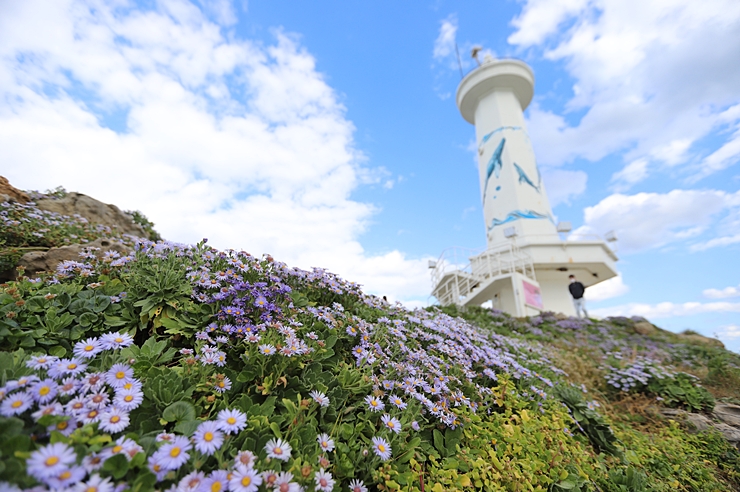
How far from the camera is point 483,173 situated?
53.9ft

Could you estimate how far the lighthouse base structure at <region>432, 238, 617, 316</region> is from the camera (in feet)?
41.9

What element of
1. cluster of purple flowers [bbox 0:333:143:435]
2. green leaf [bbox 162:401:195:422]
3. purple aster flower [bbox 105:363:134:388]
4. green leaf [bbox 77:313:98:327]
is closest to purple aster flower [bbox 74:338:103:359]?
cluster of purple flowers [bbox 0:333:143:435]

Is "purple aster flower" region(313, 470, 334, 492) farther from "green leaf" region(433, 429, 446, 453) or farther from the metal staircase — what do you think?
the metal staircase

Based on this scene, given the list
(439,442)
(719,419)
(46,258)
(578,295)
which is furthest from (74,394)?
(578,295)

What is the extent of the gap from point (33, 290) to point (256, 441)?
76.5 inches

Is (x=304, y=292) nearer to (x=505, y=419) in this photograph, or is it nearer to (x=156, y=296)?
(x=156, y=296)

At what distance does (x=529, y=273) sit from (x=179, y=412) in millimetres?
14001

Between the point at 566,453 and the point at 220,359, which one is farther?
the point at 566,453

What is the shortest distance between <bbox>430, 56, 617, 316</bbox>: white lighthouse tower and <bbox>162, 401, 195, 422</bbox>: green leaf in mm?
11658

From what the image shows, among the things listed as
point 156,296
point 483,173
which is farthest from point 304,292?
point 483,173

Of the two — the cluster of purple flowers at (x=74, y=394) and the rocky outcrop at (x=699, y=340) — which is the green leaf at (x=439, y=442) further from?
the rocky outcrop at (x=699, y=340)

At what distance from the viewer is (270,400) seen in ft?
5.14

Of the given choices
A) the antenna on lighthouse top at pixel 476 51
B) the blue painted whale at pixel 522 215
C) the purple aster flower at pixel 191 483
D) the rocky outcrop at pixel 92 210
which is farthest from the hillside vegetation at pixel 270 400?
the antenna on lighthouse top at pixel 476 51

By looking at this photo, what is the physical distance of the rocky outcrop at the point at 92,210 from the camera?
5.45 m
